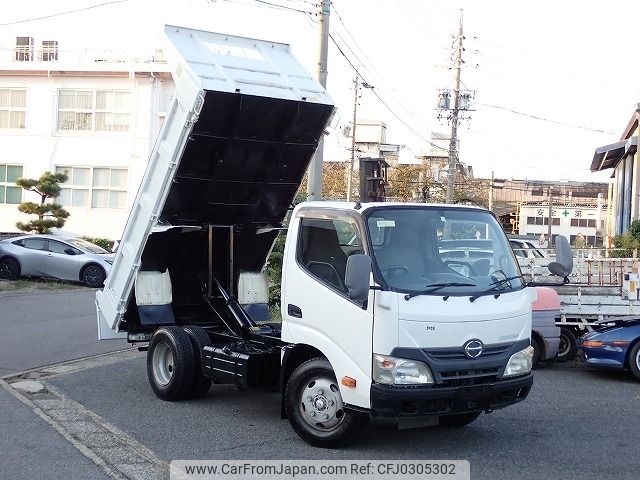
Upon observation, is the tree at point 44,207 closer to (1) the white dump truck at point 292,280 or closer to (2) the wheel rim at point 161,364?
(1) the white dump truck at point 292,280

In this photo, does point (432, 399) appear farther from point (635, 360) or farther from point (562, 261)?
point (635, 360)

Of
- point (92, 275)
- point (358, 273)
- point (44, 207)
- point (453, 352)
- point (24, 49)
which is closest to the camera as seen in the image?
point (358, 273)

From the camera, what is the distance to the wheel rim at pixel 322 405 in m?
7.28

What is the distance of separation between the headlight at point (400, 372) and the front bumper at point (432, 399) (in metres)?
0.05

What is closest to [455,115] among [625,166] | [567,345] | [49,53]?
[625,166]

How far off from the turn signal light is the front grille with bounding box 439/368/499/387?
733 millimetres

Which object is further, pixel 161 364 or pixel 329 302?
pixel 161 364

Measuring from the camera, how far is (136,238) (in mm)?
9656

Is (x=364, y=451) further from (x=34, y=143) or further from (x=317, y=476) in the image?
(x=34, y=143)

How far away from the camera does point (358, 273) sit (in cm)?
671

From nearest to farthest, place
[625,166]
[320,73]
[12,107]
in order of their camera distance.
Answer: [320,73]
[625,166]
[12,107]

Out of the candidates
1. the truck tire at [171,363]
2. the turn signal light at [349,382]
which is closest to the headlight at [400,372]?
the turn signal light at [349,382]

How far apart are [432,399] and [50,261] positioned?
1861cm

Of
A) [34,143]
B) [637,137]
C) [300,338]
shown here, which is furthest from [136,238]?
[34,143]
